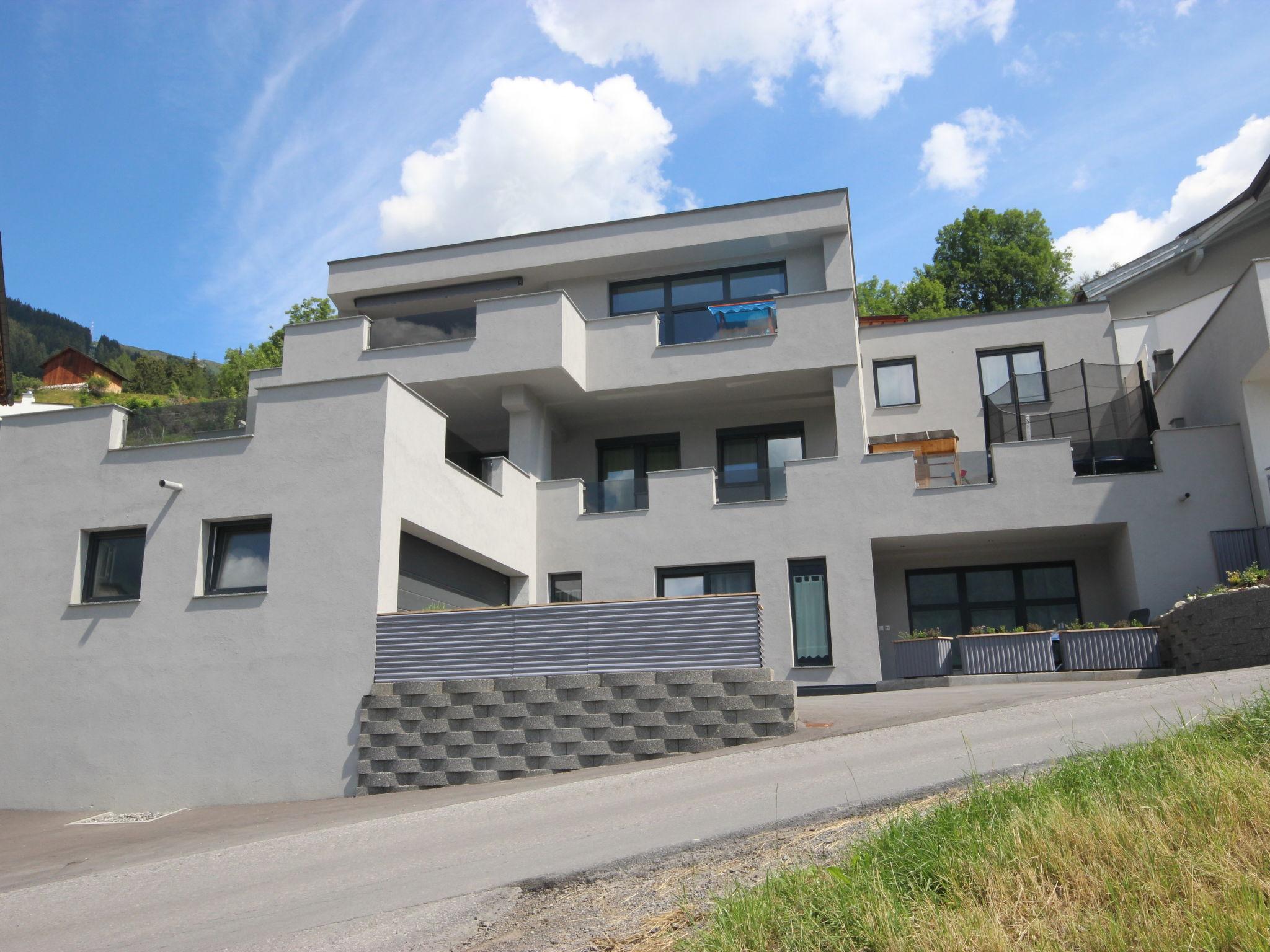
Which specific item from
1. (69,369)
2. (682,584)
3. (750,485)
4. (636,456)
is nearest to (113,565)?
(682,584)

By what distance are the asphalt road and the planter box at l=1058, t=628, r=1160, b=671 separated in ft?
17.8

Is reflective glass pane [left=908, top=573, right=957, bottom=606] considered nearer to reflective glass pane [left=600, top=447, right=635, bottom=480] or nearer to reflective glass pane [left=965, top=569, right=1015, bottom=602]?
reflective glass pane [left=965, top=569, right=1015, bottom=602]

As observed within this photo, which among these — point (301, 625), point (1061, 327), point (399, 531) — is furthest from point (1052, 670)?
point (301, 625)

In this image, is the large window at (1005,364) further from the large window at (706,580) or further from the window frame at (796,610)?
the large window at (706,580)

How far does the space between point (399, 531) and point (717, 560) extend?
6.29 metres

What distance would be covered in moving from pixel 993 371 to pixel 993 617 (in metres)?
5.36

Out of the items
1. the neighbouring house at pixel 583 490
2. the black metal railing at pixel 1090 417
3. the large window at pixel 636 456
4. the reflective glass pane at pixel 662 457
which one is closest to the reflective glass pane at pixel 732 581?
the neighbouring house at pixel 583 490

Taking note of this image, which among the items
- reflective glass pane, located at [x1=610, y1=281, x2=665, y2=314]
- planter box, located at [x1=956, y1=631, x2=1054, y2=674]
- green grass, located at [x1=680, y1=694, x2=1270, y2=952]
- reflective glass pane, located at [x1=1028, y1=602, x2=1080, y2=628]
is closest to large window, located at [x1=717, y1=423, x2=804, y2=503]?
reflective glass pane, located at [x1=610, y1=281, x2=665, y2=314]

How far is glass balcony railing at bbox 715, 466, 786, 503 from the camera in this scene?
61.2 feet

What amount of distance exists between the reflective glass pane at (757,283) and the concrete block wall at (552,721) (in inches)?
449

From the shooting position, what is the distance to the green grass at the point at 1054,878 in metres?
4.59

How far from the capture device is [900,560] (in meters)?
20.2

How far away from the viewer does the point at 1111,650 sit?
15.8 metres

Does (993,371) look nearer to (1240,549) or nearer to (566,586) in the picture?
(1240,549)
